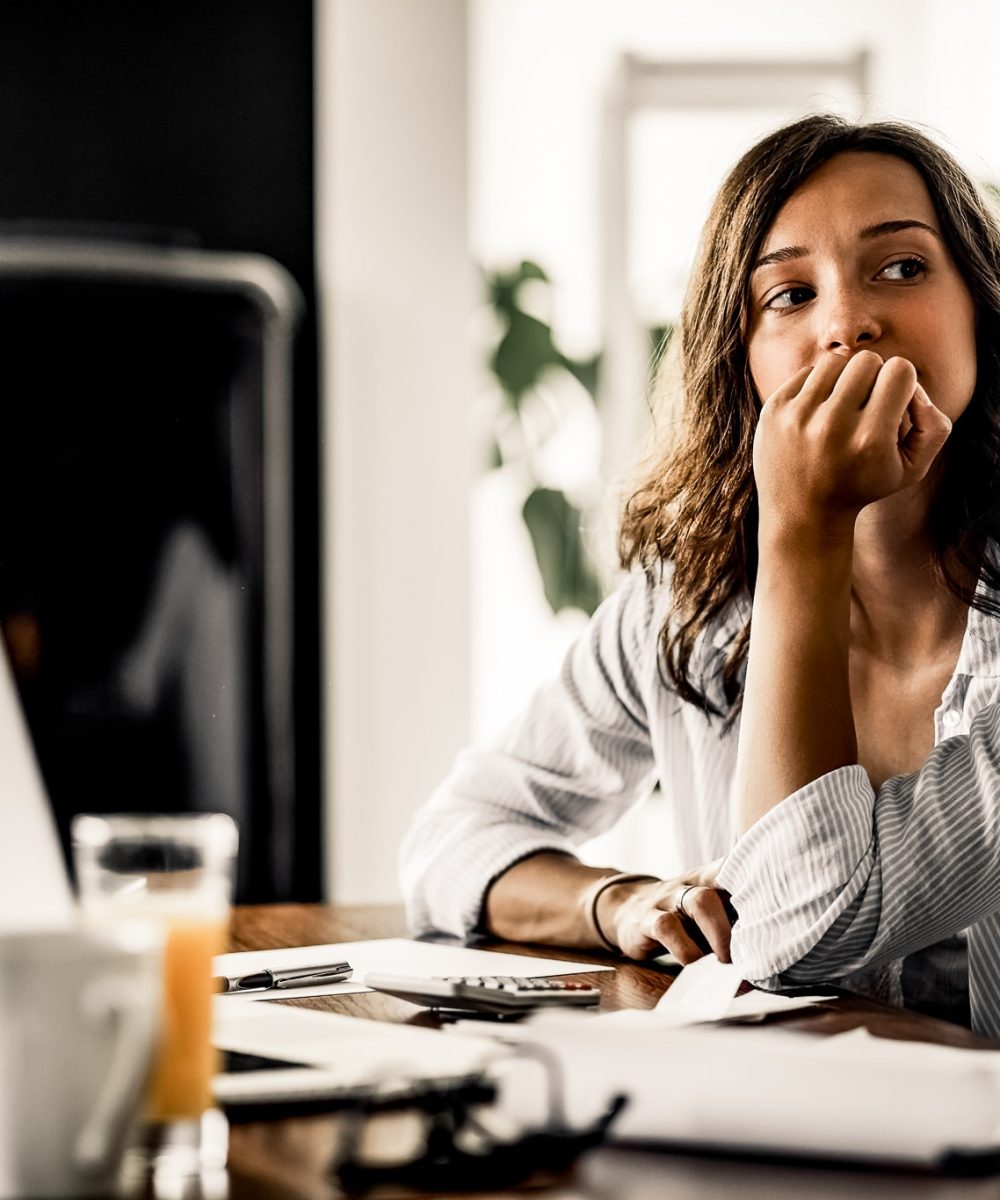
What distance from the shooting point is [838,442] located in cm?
110

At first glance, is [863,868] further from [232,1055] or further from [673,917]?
[232,1055]

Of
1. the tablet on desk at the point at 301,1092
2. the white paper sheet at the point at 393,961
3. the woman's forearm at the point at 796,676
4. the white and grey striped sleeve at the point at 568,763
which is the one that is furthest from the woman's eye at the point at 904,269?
the tablet on desk at the point at 301,1092

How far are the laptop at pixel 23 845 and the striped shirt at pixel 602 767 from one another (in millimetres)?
630

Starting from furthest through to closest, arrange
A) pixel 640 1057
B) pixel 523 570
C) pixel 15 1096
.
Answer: pixel 523 570 < pixel 640 1057 < pixel 15 1096

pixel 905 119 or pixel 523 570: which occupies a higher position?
pixel 905 119

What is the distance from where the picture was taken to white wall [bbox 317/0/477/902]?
9.95 ft

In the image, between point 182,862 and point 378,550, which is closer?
point 182,862

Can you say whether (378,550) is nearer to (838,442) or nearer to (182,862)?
(838,442)

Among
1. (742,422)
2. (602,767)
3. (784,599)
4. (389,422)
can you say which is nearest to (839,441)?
(784,599)

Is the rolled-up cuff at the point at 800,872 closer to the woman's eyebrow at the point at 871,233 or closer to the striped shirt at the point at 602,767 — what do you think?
the striped shirt at the point at 602,767

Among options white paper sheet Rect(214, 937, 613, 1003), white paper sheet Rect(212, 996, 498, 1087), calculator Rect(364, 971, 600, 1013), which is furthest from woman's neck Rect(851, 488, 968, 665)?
white paper sheet Rect(212, 996, 498, 1087)

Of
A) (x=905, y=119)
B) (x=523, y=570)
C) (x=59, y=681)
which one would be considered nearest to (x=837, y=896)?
(x=905, y=119)

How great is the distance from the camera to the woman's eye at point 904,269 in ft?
4.09

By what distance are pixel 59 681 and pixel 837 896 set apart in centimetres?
204
